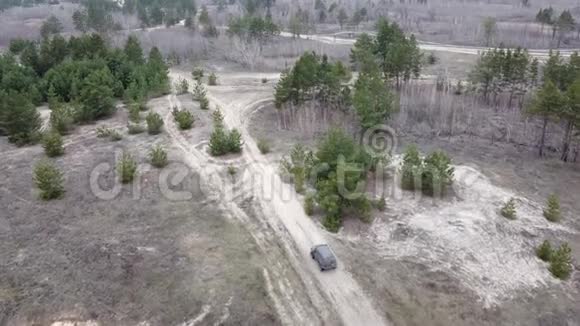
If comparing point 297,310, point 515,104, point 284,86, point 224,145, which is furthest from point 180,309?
point 515,104

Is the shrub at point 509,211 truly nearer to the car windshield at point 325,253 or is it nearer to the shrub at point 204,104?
the car windshield at point 325,253

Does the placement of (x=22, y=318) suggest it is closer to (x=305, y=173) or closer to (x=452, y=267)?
(x=305, y=173)

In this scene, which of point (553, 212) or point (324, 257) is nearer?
point (324, 257)

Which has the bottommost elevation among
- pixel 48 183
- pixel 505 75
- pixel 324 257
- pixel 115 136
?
pixel 324 257

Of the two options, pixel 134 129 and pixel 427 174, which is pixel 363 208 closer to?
pixel 427 174

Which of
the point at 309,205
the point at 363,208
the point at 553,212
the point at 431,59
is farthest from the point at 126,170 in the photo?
the point at 431,59
